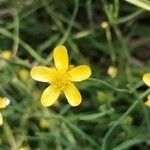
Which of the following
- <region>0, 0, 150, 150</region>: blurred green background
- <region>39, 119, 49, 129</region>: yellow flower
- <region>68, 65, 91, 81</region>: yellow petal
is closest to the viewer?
<region>68, 65, 91, 81</region>: yellow petal

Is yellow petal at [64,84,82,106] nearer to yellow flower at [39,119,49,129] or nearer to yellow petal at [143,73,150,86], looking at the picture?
yellow petal at [143,73,150,86]

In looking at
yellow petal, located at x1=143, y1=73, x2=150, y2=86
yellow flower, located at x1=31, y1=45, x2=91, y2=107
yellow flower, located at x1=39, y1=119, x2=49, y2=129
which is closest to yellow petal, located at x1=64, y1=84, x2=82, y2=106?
yellow flower, located at x1=31, y1=45, x2=91, y2=107

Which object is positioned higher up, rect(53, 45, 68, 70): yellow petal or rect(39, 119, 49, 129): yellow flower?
rect(39, 119, 49, 129): yellow flower

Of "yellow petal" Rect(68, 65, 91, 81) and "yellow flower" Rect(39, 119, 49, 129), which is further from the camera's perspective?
"yellow flower" Rect(39, 119, 49, 129)

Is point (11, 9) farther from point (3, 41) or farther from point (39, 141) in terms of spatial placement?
point (39, 141)

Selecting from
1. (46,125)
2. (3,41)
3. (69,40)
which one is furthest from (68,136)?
(3,41)

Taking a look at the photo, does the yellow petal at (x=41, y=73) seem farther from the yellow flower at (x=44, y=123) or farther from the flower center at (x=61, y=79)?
the yellow flower at (x=44, y=123)

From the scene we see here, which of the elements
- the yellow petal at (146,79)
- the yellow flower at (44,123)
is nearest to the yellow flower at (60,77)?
the yellow petal at (146,79)
